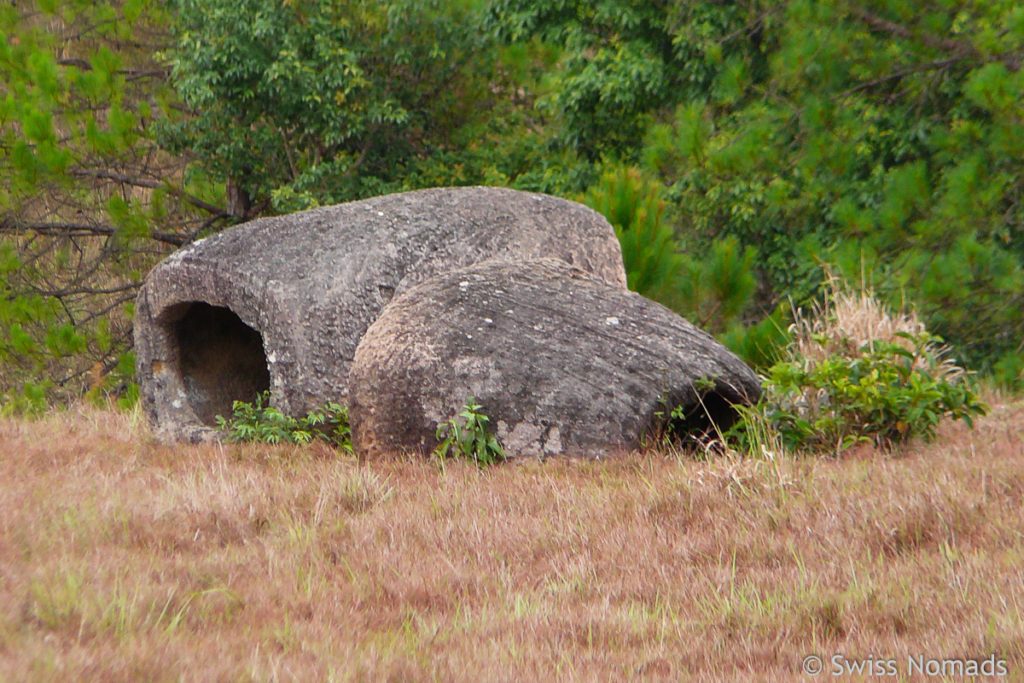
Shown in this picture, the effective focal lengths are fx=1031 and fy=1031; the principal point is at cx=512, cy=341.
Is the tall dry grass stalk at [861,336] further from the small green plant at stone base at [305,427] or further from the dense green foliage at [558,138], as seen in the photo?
the small green plant at stone base at [305,427]

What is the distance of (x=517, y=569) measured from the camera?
368 centimetres

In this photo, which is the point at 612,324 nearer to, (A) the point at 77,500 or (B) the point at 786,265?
(A) the point at 77,500

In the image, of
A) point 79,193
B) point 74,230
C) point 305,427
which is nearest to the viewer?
point 305,427

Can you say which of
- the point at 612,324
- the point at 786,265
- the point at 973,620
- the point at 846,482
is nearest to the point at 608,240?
the point at 612,324

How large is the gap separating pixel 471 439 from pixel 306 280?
173 centimetres

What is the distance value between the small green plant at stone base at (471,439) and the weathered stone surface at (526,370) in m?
0.05

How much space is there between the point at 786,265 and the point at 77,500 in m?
9.89

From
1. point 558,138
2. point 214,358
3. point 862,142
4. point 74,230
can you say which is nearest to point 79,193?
point 74,230

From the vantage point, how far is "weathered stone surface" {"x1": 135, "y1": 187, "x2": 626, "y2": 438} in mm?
6246

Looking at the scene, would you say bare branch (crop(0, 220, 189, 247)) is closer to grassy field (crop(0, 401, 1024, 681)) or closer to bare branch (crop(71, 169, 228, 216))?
bare branch (crop(71, 169, 228, 216))

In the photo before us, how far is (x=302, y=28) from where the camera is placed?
1220 cm

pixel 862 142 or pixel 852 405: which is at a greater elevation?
pixel 862 142

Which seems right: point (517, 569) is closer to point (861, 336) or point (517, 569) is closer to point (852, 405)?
point (852, 405)

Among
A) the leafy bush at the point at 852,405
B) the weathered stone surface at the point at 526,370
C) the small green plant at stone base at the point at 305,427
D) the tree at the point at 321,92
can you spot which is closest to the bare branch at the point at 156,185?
the tree at the point at 321,92
